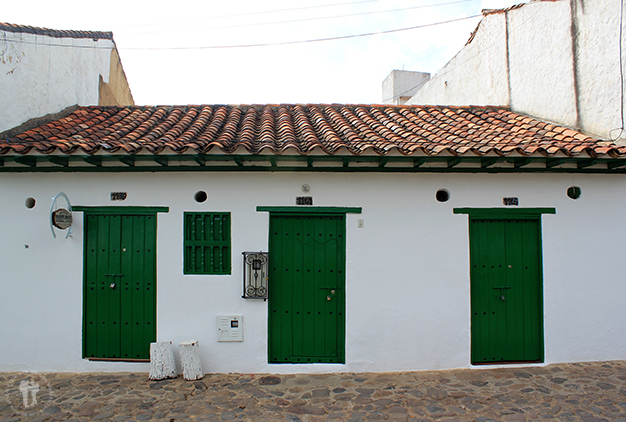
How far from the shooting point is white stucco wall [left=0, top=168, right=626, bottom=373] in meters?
5.44

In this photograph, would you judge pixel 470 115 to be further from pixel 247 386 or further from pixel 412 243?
pixel 247 386

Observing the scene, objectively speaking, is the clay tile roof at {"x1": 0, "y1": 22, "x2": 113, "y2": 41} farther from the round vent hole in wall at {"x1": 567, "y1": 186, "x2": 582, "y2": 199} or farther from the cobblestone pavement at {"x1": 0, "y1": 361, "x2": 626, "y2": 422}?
the round vent hole in wall at {"x1": 567, "y1": 186, "x2": 582, "y2": 199}

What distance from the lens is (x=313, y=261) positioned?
5582mm

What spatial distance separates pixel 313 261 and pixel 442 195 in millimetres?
2217

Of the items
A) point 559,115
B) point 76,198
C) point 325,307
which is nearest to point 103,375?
point 76,198

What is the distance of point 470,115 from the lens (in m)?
7.42

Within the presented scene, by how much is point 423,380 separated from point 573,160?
3.71 metres

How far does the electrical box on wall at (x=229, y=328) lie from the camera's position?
5371mm

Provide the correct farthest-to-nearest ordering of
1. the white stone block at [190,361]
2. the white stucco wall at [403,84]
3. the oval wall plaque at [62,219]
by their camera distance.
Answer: the white stucco wall at [403,84]
the oval wall plaque at [62,219]
the white stone block at [190,361]

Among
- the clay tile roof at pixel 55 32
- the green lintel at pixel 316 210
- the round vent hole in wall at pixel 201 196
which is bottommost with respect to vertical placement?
the green lintel at pixel 316 210

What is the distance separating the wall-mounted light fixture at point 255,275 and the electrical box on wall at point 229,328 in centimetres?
37

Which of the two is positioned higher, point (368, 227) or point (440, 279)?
point (368, 227)

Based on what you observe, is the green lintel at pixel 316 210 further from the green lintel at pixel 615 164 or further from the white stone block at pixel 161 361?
the green lintel at pixel 615 164

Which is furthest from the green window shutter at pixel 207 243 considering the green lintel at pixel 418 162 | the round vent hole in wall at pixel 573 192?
the round vent hole in wall at pixel 573 192
